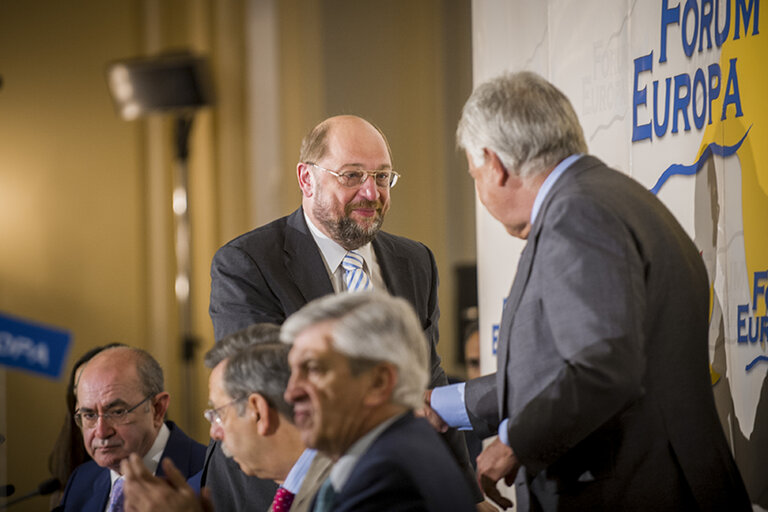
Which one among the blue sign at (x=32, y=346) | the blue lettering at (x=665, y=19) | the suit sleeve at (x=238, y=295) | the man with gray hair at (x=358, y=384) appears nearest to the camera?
the man with gray hair at (x=358, y=384)

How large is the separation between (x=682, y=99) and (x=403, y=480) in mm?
1723

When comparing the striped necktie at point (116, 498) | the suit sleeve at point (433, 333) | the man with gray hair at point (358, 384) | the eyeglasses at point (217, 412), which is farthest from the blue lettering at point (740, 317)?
the striped necktie at point (116, 498)

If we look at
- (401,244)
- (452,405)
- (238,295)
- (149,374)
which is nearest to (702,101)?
(401,244)

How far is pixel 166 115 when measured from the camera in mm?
7305

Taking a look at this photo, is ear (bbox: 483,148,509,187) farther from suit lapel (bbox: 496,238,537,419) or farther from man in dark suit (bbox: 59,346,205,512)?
man in dark suit (bbox: 59,346,205,512)

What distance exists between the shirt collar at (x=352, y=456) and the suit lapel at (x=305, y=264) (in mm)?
1080

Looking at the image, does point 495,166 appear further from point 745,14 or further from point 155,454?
point 155,454

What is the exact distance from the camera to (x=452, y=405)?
224 cm

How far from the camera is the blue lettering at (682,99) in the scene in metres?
2.75

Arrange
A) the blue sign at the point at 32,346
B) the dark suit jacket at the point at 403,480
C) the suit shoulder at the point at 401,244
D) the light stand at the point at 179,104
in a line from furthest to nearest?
1. the light stand at the point at 179,104
2. the blue sign at the point at 32,346
3. the suit shoulder at the point at 401,244
4. the dark suit jacket at the point at 403,480

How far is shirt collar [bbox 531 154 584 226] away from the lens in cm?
196

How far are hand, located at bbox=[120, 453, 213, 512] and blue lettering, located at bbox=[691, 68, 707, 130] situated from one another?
5.71 feet

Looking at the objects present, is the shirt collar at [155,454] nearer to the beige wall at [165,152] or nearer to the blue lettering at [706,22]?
the blue lettering at [706,22]

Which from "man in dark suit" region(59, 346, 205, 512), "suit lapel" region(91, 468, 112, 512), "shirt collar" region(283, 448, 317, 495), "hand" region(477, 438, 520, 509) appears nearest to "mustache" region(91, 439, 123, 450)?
"man in dark suit" region(59, 346, 205, 512)
